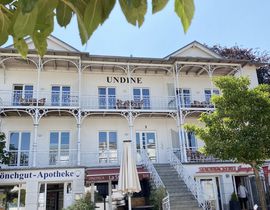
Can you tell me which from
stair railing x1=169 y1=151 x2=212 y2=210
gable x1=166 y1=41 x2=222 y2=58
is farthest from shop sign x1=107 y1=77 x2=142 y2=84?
stair railing x1=169 y1=151 x2=212 y2=210

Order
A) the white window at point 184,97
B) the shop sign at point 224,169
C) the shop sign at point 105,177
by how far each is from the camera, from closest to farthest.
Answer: the shop sign at point 105,177, the shop sign at point 224,169, the white window at point 184,97

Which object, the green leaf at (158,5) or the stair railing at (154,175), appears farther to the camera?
the stair railing at (154,175)

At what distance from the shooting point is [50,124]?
20.9 metres

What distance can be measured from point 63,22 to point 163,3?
297 millimetres

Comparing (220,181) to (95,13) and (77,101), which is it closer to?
(77,101)

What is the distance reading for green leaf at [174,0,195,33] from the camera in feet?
3.02

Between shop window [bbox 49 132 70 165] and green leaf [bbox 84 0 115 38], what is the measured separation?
19.6m

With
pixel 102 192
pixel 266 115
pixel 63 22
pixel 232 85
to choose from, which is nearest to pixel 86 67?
pixel 102 192

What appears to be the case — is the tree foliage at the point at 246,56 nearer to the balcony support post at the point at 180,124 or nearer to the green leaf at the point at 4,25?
the balcony support post at the point at 180,124

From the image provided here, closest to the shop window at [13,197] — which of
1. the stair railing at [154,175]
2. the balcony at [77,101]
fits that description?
the balcony at [77,101]

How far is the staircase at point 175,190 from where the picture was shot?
16.8 metres

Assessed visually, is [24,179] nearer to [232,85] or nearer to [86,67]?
[86,67]

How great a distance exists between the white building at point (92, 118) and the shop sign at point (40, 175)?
0.17 ft

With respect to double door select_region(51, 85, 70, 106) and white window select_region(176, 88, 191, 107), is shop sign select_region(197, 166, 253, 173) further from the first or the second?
double door select_region(51, 85, 70, 106)
